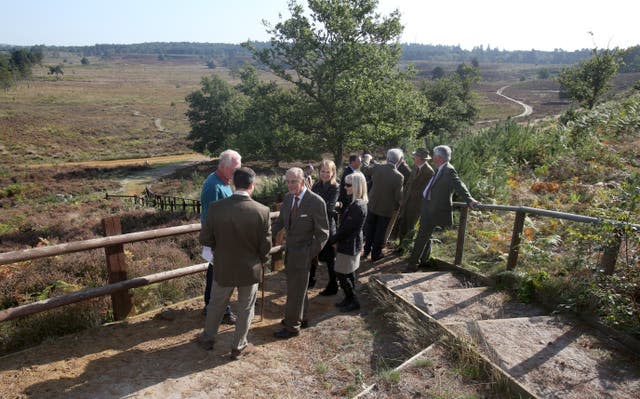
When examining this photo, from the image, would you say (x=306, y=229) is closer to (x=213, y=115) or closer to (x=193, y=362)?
(x=193, y=362)

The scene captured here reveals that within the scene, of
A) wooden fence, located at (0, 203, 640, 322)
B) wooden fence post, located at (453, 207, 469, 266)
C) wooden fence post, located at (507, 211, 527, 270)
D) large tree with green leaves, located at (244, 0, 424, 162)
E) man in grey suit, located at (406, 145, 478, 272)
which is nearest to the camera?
wooden fence, located at (0, 203, 640, 322)

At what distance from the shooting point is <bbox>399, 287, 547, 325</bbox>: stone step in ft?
16.1

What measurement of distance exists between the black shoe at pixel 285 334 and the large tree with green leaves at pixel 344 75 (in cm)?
1744

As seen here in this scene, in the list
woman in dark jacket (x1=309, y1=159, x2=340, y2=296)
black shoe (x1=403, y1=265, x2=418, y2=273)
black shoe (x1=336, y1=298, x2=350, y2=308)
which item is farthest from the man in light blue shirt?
black shoe (x1=403, y1=265, x2=418, y2=273)

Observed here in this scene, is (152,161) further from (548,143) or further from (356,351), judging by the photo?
(356,351)

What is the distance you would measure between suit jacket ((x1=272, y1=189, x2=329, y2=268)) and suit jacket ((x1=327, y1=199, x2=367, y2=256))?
606 millimetres

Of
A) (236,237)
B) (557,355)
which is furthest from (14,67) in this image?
(557,355)

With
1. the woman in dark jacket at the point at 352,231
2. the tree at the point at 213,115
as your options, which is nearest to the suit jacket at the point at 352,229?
the woman in dark jacket at the point at 352,231

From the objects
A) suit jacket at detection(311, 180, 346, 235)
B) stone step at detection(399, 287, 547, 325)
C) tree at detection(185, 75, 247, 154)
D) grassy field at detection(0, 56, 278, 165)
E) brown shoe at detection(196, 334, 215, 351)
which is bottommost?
grassy field at detection(0, 56, 278, 165)

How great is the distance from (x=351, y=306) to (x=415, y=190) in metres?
2.53

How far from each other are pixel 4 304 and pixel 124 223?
12.8 meters

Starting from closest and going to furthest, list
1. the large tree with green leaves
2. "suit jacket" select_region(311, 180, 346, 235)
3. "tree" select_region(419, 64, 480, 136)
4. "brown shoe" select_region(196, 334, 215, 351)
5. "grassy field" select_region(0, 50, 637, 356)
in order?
"brown shoe" select_region(196, 334, 215, 351)
"suit jacket" select_region(311, 180, 346, 235)
"grassy field" select_region(0, 50, 637, 356)
the large tree with green leaves
"tree" select_region(419, 64, 480, 136)

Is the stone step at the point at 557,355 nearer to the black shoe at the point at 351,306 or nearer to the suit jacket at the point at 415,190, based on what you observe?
the black shoe at the point at 351,306

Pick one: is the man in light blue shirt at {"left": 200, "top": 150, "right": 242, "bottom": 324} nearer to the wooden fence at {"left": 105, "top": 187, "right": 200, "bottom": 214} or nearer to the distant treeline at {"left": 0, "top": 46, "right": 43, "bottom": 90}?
the wooden fence at {"left": 105, "top": 187, "right": 200, "bottom": 214}
